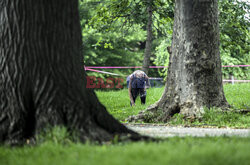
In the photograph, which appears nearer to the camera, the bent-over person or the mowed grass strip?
the mowed grass strip

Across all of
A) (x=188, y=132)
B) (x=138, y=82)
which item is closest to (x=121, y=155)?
(x=188, y=132)

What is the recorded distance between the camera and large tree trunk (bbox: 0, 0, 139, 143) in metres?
4.23

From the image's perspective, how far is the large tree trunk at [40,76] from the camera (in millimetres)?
4227

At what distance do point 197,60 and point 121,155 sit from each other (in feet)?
16.9

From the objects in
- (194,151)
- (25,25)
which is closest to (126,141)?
(194,151)

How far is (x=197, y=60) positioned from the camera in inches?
316

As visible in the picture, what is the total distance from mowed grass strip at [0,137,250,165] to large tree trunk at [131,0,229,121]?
14.3ft

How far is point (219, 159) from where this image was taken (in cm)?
318

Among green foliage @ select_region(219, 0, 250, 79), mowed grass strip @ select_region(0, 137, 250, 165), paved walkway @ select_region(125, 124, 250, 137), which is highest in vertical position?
green foliage @ select_region(219, 0, 250, 79)

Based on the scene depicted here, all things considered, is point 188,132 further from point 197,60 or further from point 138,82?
point 138,82

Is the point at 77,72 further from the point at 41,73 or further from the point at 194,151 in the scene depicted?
the point at 194,151

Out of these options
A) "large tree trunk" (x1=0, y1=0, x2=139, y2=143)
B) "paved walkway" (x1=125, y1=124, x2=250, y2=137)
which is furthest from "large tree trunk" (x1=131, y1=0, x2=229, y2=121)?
"large tree trunk" (x1=0, y1=0, x2=139, y2=143)

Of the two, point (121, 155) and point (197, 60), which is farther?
point (197, 60)

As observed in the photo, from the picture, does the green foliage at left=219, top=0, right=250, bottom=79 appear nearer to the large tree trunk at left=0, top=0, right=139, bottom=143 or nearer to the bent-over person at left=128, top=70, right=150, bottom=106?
the bent-over person at left=128, top=70, right=150, bottom=106
